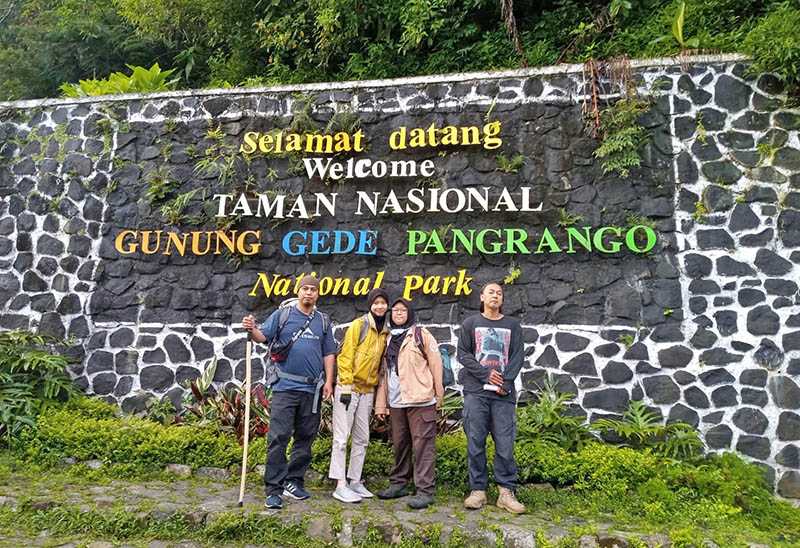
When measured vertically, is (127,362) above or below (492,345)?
below

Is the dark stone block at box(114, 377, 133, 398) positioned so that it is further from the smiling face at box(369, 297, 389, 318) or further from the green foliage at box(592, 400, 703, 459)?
the green foliage at box(592, 400, 703, 459)

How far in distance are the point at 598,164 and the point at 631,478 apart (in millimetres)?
3203

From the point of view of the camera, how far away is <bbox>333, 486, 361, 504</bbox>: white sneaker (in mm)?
5215

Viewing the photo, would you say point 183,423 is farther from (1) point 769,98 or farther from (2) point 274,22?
(1) point 769,98

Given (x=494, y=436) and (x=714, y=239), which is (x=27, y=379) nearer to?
(x=494, y=436)

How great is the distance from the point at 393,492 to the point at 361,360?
110 cm

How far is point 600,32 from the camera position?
8.67m

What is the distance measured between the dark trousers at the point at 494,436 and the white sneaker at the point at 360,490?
860mm

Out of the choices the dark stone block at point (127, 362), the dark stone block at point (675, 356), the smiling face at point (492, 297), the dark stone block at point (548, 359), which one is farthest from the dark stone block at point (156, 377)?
the dark stone block at point (675, 356)

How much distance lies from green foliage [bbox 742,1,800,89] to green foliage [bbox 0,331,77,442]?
8.06 m

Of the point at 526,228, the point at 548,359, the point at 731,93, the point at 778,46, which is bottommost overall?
the point at 548,359

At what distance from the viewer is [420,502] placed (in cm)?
507

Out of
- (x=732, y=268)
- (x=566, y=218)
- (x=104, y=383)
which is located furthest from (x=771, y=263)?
(x=104, y=383)

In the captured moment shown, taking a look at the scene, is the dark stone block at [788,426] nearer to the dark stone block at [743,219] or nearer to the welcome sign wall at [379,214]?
the dark stone block at [743,219]
